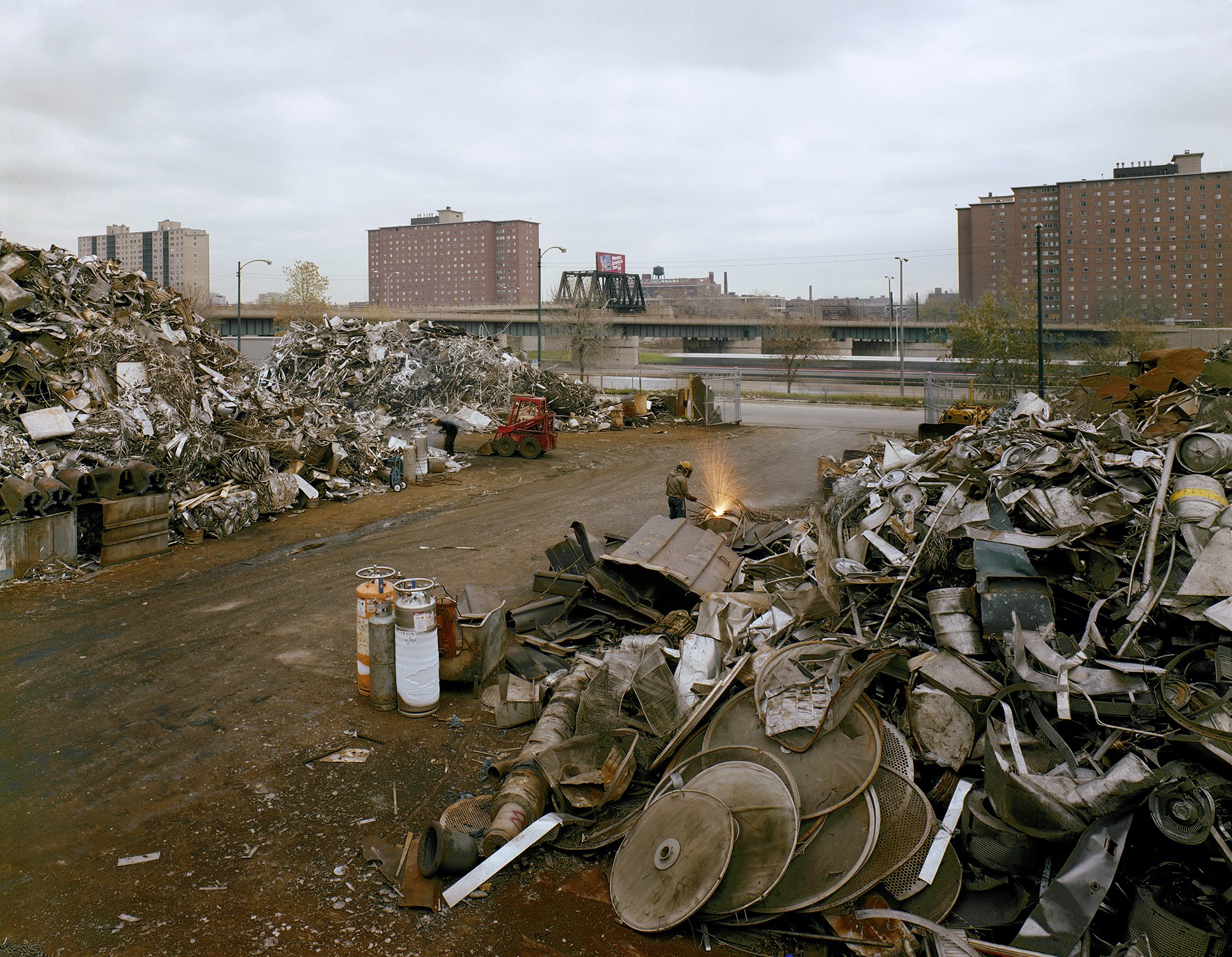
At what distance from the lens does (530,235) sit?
6550 inches

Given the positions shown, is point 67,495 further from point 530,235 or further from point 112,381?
point 530,235

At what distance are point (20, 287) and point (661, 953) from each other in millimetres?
16351

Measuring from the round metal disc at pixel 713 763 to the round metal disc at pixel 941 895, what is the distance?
2.84ft

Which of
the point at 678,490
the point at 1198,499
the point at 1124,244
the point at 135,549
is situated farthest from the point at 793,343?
the point at 1124,244

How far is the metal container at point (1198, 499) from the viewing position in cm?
616

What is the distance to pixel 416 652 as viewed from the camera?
7.28 m

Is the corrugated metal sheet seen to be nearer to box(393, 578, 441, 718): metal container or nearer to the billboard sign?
box(393, 578, 441, 718): metal container

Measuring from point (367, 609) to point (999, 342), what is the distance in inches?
1339

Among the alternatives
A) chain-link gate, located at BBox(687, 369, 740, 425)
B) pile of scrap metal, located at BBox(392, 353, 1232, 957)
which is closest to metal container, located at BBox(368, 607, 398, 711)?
pile of scrap metal, located at BBox(392, 353, 1232, 957)

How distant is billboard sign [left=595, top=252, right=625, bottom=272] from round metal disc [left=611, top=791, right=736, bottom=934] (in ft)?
293

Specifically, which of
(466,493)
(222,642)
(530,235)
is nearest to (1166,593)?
(222,642)

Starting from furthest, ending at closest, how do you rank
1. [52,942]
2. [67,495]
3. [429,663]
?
[67,495] < [429,663] < [52,942]

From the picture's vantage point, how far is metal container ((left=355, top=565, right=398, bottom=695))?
24.7 feet

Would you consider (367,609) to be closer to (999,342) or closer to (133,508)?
(133,508)
